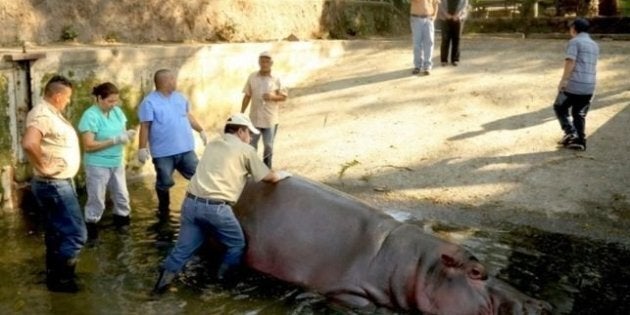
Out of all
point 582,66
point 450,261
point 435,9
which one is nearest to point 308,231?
point 450,261

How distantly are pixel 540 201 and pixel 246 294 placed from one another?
13.2 ft

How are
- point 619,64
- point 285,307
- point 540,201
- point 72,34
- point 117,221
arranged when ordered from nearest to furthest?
point 285,307, point 117,221, point 540,201, point 72,34, point 619,64

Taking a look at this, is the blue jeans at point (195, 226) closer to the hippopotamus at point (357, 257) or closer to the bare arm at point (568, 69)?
A: the hippopotamus at point (357, 257)

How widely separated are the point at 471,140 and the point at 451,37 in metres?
4.00

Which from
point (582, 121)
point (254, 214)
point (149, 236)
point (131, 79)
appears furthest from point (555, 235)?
point (131, 79)

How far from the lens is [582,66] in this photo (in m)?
9.53

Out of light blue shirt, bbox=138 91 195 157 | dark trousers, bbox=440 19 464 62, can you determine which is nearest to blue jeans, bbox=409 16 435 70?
dark trousers, bbox=440 19 464 62

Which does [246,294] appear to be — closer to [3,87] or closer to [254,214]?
[254,214]

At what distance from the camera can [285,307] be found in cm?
593

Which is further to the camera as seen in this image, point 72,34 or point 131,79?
point 72,34

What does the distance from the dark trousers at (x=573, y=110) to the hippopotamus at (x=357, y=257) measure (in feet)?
13.9

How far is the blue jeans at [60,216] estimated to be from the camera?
5.85m

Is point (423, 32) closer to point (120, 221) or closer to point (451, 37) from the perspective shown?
point (451, 37)

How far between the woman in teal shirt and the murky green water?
365mm
